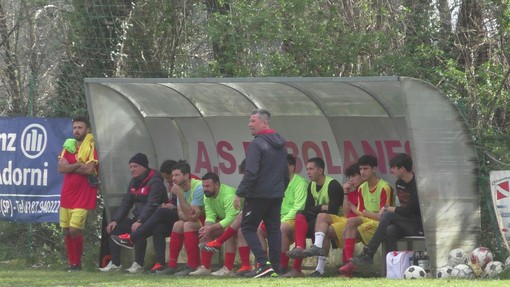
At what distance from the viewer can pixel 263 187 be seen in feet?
44.5

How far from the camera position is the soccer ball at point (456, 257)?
528 inches

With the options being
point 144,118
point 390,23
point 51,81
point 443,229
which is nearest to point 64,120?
point 144,118

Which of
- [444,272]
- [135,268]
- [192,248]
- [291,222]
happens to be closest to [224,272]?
[192,248]

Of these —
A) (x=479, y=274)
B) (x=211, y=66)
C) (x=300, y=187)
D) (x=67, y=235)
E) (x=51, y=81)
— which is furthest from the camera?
(x=51, y=81)

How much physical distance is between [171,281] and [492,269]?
3.24m

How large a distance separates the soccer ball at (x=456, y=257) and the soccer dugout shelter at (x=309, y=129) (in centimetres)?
11

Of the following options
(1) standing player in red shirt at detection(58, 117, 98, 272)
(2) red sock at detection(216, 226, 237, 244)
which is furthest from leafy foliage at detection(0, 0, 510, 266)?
(2) red sock at detection(216, 226, 237, 244)

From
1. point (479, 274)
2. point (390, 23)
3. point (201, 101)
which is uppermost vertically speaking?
point (390, 23)

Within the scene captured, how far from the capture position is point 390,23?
17.8 meters

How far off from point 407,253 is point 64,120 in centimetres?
540

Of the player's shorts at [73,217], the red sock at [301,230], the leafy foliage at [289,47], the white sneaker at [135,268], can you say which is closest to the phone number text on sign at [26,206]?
the player's shorts at [73,217]

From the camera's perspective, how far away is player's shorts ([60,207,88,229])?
52.3 ft

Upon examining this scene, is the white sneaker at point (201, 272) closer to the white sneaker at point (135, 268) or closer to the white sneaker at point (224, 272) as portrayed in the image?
the white sneaker at point (224, 272)

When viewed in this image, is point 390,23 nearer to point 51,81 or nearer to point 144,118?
point 144,118
